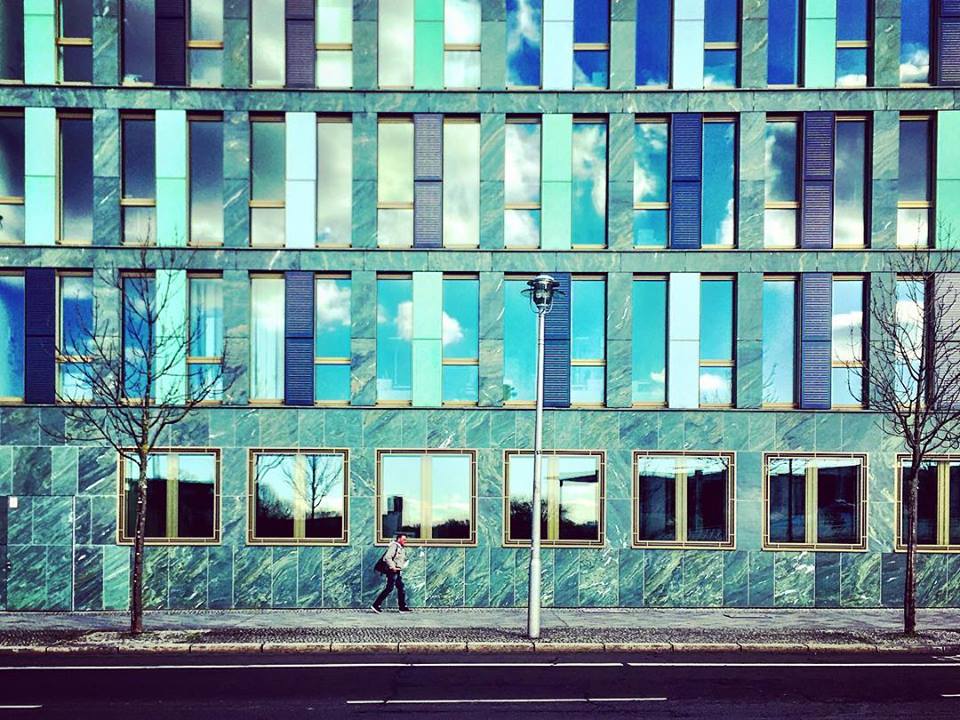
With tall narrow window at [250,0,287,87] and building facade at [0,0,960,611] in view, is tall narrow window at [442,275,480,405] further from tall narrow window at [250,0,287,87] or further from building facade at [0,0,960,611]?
tall narrow window at [250,0,287,87]

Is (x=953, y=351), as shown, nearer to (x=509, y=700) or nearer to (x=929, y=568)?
(x=929, y=568)

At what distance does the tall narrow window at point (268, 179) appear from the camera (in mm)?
18453

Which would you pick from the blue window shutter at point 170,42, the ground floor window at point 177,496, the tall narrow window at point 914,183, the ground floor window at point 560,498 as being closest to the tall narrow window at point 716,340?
the ground floor window at point 560,498

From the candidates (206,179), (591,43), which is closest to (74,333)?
(206,179)

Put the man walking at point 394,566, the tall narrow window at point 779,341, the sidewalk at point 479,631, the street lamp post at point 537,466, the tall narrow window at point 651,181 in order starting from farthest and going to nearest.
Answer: the tall narrow window at point 651,181 → the tall narrow window at point 779,341 → the man walking at point 394,566 → the street lamp post at point 537,466 → the sidewalk at point 479,631

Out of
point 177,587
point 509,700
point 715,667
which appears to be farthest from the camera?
point 177,587

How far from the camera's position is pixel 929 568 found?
18094 mm

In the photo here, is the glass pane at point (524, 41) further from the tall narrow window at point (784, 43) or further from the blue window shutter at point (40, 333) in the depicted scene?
the blue window shutter at point (40, 333)

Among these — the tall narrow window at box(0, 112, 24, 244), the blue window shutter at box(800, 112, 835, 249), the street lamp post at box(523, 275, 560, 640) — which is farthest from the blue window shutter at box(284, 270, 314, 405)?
the blue window shutter at box(800, 112, 835, 249)

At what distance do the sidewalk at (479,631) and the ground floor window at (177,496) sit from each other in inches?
70.0

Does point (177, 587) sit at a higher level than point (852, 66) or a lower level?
lower

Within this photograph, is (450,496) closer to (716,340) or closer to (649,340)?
(649,340)

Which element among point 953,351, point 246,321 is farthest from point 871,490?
point 246,321

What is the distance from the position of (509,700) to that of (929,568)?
12.2 m
